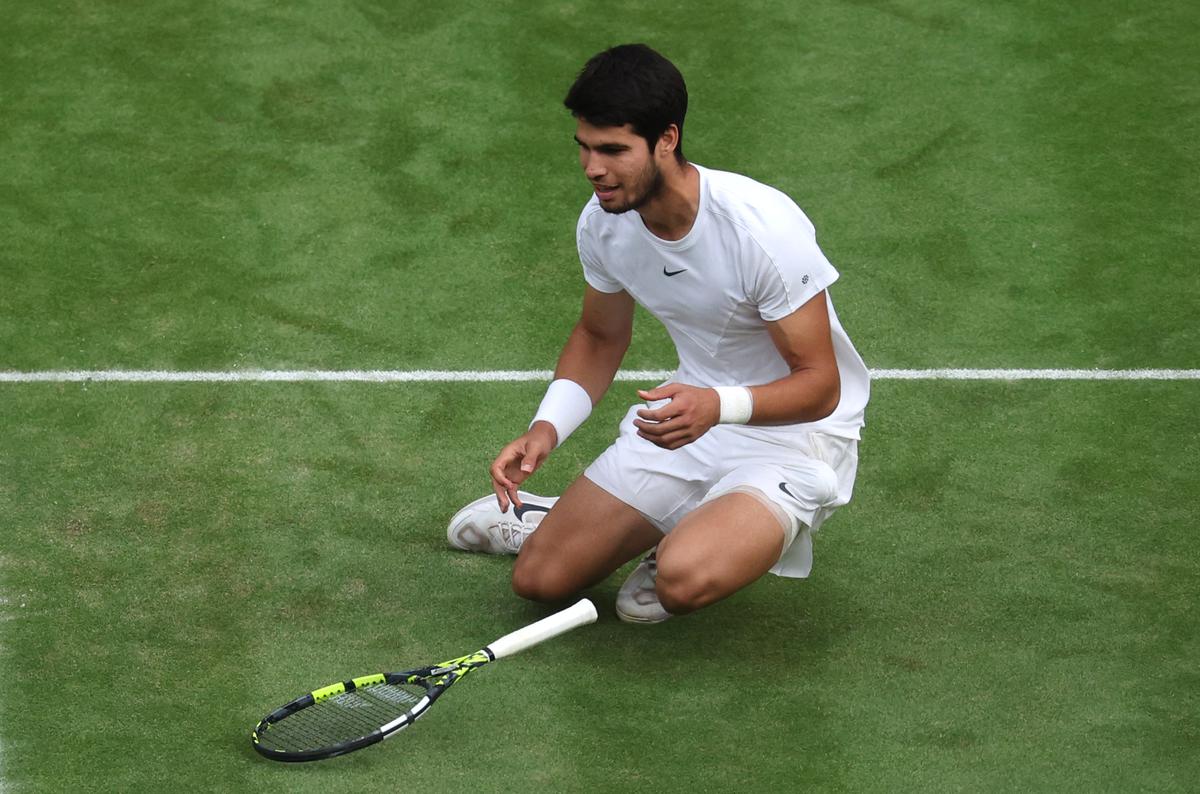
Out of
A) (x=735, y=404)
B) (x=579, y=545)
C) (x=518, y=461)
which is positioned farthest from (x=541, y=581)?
(x=735, y=404)

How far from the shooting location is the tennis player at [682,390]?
4750mm

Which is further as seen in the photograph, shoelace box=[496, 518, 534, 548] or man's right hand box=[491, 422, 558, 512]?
shoelace box=[496, 518, 534, 548]

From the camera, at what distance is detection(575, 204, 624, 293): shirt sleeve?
5215mm

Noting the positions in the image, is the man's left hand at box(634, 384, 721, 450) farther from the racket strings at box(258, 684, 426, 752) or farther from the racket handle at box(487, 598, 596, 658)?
the racket strings at box(258, 684, 426, 752)

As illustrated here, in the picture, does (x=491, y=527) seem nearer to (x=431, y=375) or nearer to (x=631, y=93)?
(x=431, y=375)

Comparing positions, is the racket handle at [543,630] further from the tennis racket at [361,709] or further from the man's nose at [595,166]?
the man's nose at [595,166]

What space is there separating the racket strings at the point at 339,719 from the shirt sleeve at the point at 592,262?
1.39 metres

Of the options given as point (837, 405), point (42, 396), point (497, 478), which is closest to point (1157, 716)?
point (837, 405)

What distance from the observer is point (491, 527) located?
5.56 m

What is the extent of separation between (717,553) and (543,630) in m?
0.54

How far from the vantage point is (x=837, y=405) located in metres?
5.14

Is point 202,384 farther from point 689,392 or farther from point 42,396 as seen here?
point 689,392

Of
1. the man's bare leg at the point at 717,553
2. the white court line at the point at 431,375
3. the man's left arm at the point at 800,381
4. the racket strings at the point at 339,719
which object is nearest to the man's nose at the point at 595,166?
the man's left arm at the point at 800,381

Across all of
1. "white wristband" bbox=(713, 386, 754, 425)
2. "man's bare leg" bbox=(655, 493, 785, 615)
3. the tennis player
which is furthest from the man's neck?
"man's bare leg" bbox=(655, 493, 785, 615)
